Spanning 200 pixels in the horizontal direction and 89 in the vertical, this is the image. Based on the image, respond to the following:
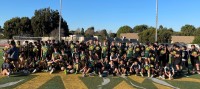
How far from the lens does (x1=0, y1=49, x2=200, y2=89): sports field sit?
12133 millimetres

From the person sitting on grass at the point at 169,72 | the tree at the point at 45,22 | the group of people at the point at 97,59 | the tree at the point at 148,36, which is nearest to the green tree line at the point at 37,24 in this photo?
the tree at the point at 45,22

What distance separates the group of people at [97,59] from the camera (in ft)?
50.7

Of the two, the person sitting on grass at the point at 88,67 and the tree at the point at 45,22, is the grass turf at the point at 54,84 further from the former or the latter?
the tree at the point at 45,22

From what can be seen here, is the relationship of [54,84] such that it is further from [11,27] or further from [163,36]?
[163,36]

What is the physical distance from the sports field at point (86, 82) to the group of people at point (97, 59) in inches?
28.4

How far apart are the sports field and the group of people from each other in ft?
2.36

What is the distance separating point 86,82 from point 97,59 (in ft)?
10.5

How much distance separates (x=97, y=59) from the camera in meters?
16.3

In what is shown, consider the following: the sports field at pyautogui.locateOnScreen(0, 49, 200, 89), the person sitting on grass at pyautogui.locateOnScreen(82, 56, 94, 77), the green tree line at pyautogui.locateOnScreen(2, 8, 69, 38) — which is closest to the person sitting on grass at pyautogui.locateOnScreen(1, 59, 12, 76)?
the sports field at pyautogui.locateOnScreen(0, 49, 200, 89)

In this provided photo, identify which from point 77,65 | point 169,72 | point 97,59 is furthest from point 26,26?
point 169,72

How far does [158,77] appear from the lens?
1529cm

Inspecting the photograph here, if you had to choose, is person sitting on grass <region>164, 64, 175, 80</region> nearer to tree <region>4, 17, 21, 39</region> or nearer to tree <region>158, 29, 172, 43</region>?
tree <region>4, 17, 21, 39</region>

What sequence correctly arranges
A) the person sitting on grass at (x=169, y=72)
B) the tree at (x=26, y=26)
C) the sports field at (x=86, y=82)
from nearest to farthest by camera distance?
the sports field at (x=86, y=82) → the person sitting on grass at (x=169, y=72) → the tree at (x=26, y=26)

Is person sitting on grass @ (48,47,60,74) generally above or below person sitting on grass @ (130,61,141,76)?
above
